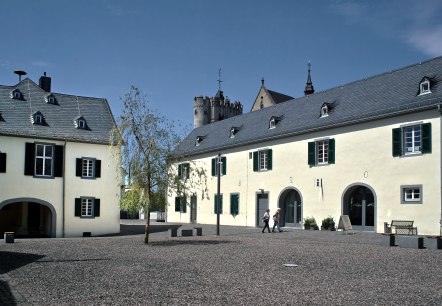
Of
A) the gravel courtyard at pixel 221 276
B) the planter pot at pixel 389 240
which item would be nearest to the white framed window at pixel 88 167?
the gravel courtyard at pixel 221 276

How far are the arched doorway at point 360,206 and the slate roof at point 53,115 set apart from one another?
565 inches

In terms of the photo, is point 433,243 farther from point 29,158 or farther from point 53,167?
point 29,158

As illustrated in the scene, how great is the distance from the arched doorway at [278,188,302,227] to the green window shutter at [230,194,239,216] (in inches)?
180

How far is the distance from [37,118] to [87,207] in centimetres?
581

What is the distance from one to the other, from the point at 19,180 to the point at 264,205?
15.4 m

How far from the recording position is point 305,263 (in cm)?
1298

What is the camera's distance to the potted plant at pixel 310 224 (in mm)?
27797

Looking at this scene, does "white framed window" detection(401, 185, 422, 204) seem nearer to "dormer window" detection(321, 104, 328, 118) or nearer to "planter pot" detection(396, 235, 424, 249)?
"planter pot" detection(396, 235, 424, 249)

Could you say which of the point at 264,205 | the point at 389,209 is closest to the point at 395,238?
the point at 389,209

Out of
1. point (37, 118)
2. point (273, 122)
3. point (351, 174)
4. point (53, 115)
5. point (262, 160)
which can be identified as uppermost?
point (273, 122)

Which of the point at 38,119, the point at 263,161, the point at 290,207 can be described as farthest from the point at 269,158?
the point at 38,119

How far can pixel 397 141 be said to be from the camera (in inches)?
936

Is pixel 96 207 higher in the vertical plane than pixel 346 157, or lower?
lower

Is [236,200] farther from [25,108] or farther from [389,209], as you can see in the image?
[25,108]
